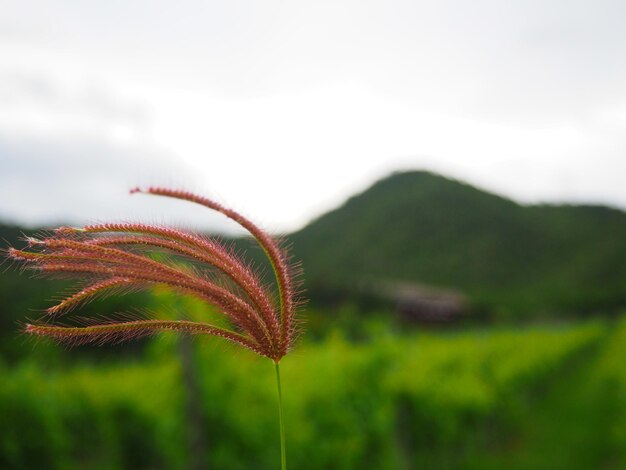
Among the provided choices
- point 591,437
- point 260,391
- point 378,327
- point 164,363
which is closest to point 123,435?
point 164,363

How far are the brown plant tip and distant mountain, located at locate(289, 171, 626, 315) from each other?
88.3 meters

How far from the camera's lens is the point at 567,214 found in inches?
4402

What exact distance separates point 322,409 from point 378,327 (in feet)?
12.3

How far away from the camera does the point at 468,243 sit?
108562mm

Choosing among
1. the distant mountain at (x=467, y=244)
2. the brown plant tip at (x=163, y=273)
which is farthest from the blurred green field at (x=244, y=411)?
the distant mountain at (x=467, y=244)

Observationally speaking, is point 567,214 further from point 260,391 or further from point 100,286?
point 100,286

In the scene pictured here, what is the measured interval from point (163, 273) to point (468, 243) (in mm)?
111155

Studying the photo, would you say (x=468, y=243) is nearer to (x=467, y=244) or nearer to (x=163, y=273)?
(x=467, y=244)

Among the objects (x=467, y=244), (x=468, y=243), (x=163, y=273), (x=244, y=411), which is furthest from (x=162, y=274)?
(x=468, y=243)

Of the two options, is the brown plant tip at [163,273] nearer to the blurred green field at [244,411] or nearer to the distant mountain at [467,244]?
the blurred green field at [244,411]

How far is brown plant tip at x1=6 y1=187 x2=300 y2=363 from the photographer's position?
1.22m

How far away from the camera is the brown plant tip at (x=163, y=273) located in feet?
4.00

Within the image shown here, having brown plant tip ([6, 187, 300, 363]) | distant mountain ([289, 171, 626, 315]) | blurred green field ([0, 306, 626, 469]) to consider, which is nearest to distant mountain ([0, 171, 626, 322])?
distant mountain ([289, 171, 626, 315])

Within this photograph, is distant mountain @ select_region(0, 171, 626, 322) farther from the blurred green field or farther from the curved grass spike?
the curved grass spike
